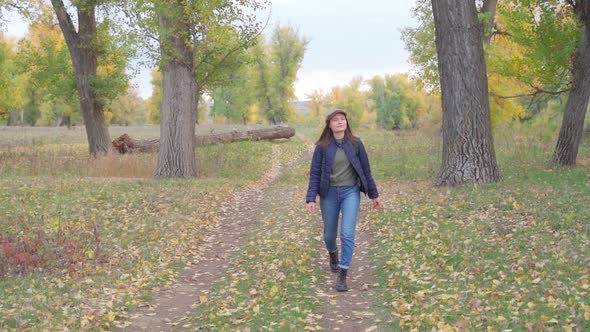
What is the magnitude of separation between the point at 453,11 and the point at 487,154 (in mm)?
3233

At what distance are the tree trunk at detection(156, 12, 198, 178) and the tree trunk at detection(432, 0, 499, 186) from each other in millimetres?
7834

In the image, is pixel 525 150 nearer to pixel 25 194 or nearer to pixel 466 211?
pixel 466 211

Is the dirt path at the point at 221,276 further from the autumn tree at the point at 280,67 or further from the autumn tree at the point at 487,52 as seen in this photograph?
the autumn tree at the point at 280,67

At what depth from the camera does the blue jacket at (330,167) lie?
7.11 meters

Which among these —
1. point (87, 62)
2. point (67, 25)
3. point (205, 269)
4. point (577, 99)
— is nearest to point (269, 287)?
point (205, 269)

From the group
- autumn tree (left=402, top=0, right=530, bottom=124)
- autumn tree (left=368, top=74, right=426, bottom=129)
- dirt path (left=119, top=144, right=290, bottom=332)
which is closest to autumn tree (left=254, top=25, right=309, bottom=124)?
autumn tree (left=368, top=74, right=426, bottom=129)

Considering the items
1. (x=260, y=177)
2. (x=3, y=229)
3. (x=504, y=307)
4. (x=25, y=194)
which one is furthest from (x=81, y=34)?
(x=504, y=307)

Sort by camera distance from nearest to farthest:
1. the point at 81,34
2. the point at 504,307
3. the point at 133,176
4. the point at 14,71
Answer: the point at 504,307
the point at 133,176
the point at 81,34
the point at 14,71

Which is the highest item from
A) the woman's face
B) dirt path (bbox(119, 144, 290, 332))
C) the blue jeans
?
the woman's face

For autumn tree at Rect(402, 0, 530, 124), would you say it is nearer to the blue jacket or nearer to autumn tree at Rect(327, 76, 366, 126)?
the blue jacket

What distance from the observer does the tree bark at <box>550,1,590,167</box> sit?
14.3m

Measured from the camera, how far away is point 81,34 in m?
22.2

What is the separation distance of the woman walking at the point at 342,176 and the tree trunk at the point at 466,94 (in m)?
6.07

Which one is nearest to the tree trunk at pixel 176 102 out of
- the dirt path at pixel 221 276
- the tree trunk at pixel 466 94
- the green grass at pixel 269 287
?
the dirt path at pixel 221 276
